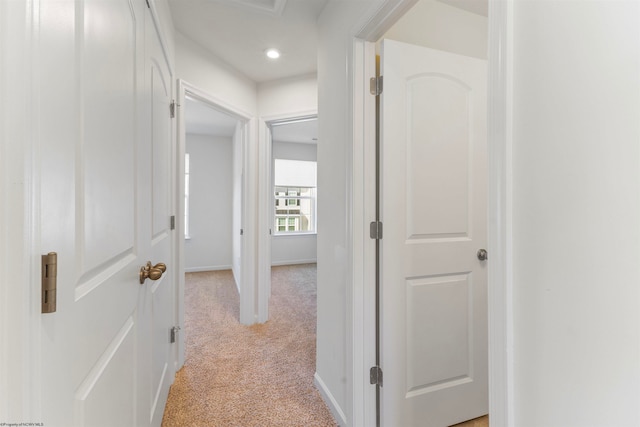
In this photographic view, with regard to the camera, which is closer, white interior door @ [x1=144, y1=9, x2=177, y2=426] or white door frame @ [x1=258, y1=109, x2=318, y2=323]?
white interior door @ [x1=144, y1=9, x2=177, y2=426]

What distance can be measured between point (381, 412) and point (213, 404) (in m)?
0.97

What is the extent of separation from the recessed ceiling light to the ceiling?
39 millimetres

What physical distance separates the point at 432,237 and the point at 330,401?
1.10 m

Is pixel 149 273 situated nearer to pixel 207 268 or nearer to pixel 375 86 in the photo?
pixel 375 86

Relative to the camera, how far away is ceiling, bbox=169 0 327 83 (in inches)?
68.5

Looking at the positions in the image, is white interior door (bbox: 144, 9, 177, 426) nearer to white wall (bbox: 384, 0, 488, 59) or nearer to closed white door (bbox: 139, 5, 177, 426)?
closed white door (bbox: 139, 5, 177, 426)

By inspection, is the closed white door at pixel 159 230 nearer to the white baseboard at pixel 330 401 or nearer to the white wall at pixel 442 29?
the white baseboard at pixel 330 401

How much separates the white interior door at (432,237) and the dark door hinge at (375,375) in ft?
0.10

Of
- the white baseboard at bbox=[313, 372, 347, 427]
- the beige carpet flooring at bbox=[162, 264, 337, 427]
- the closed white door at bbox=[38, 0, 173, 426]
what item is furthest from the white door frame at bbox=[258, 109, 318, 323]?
the closed white door at bbox=[38, 0, 173, 426]

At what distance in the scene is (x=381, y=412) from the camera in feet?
4.49

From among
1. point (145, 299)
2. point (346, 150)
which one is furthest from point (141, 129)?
point (346, 150)

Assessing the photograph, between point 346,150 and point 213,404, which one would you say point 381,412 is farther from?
point 346,150

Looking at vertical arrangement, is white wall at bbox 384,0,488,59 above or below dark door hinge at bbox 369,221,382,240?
above

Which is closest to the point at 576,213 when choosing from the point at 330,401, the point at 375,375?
the point at 375,375
